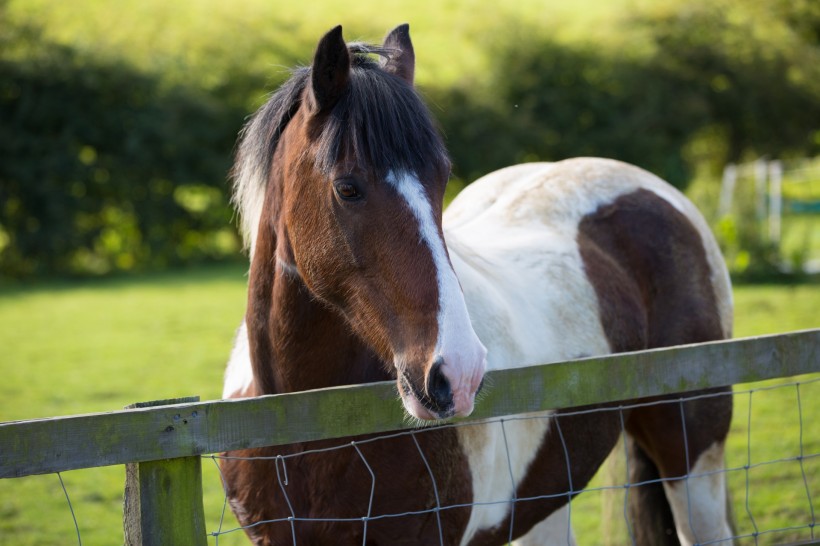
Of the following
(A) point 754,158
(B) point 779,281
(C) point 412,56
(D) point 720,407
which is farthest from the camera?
(A) point 754,158

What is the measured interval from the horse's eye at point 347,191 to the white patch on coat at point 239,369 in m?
0.74

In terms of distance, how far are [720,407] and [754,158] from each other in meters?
24.0

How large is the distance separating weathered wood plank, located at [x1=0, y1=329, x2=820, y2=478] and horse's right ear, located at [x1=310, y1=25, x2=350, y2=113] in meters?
0.74

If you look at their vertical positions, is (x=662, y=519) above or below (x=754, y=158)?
above

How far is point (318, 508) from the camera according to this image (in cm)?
220

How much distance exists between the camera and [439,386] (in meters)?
1.77

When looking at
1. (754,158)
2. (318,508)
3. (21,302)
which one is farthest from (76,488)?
(754,158)

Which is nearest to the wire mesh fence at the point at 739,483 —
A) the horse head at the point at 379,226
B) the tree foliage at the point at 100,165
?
the horse head at the point at 379,226

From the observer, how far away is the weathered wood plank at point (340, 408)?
1.69 metres

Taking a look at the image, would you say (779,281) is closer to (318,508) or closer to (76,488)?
(76,488)

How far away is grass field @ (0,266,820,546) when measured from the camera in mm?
4535

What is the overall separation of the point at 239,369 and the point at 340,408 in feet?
2.76

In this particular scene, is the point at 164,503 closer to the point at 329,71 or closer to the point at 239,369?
the point at 239,369

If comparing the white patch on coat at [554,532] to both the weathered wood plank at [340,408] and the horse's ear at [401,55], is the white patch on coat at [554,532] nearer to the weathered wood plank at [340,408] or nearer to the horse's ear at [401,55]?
the weathered wood plank at [340,408]
